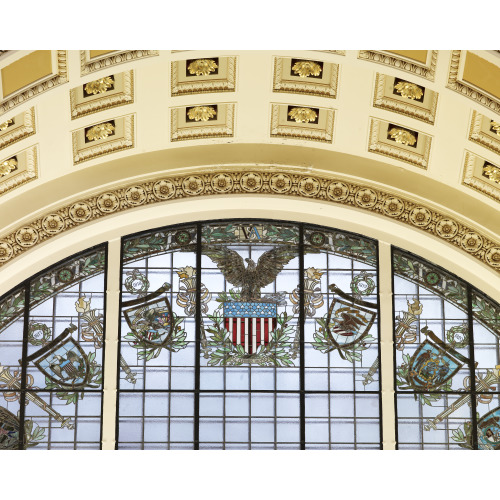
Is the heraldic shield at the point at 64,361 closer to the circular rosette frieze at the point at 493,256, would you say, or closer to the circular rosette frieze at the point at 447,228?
the circular rosette frieze at the point at 447,228

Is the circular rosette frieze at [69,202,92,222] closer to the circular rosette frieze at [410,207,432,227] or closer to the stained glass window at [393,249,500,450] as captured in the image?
the stained glass window at [393,249,500,450]

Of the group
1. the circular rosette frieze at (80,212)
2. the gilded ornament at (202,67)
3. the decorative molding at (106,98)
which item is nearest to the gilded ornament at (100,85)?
the decorative molding at (106,98)

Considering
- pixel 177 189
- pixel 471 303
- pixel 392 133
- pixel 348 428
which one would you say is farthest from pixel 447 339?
pixel 177 189

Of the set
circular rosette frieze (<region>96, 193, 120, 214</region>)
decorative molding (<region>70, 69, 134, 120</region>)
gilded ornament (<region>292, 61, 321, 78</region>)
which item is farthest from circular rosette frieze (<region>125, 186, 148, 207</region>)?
gilded ornament (<region>292, 61, 321, 78</region>)

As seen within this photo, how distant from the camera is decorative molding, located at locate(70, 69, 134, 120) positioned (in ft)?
64.6

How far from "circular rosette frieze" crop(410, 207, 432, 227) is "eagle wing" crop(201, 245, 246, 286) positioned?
9.28 ft

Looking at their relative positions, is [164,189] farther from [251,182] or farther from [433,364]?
[433,364]

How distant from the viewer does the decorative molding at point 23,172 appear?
20.3 metres

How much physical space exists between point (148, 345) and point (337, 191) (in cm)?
385

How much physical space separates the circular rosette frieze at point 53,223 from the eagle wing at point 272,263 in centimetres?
322

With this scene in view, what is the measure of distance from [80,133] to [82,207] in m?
1.38

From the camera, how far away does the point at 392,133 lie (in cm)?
2080

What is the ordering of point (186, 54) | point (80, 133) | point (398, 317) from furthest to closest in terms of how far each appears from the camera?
point (398, 317) < point (80, 133) < point (186, 54)

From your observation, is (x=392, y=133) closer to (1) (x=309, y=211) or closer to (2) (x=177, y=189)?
(1) (x=309, y=211)
